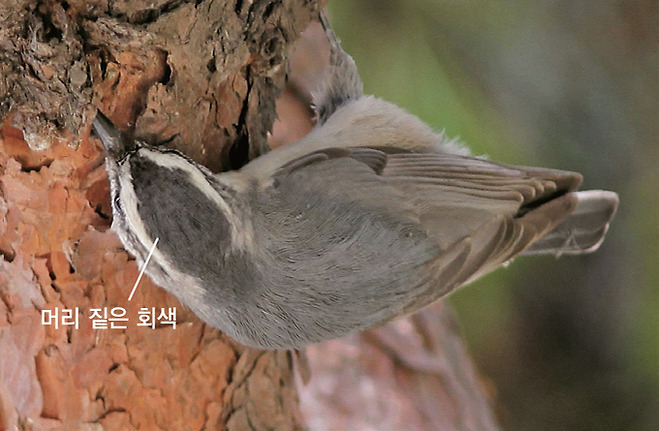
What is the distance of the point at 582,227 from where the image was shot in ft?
5.36

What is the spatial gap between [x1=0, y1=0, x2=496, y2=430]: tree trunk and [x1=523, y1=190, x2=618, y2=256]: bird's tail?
0.77 metres

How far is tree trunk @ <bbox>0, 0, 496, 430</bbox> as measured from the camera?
102cm

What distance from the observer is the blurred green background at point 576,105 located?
75.2 inches

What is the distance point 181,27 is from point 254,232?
1.32 ft

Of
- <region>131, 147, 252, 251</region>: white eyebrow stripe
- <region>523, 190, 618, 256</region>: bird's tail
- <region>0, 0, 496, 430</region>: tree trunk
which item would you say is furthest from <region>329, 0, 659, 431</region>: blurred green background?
<region>131, 147, 252, 251</region>: white eyebrow stripe

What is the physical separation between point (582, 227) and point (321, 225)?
769mm

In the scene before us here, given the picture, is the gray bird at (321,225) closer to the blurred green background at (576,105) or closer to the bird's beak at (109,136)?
the bird's beak at (109,136)

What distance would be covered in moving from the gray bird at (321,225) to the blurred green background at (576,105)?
51cm

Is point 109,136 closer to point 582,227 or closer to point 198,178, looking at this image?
point 198,178

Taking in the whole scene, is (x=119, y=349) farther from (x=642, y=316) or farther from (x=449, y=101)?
(x=642, y=316)

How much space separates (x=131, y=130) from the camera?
3.77 feet

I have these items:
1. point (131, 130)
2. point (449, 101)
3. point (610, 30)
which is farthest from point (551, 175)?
point (131, 130)

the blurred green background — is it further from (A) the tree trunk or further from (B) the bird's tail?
(A) the tree trunk

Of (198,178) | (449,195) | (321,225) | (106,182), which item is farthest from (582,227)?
(106,182)
